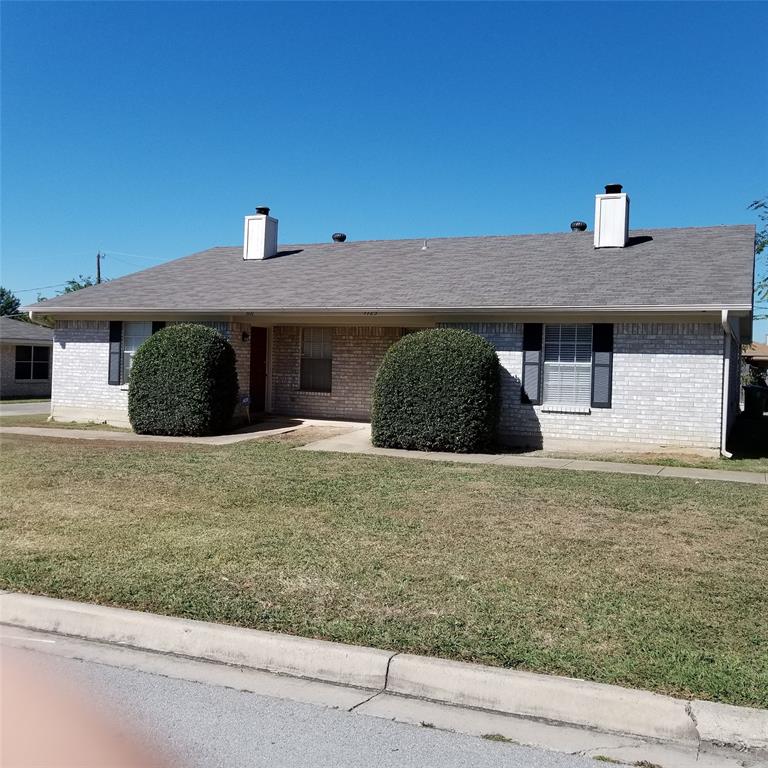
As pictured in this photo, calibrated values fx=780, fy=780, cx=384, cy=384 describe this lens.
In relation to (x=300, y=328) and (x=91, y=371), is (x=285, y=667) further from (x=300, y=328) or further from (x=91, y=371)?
(x=91, y=371)

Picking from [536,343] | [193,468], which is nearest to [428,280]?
[536,343]

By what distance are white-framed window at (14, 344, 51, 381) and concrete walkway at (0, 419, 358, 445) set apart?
48.4 ft

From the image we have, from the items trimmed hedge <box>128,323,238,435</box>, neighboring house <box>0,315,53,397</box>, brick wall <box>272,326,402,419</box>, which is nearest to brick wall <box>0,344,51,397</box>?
neighboring house <box>0,315,53,397</box>

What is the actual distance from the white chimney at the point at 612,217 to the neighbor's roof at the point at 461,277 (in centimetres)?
31

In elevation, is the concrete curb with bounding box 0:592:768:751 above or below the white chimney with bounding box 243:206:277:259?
below

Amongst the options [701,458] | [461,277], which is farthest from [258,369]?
[701,458]

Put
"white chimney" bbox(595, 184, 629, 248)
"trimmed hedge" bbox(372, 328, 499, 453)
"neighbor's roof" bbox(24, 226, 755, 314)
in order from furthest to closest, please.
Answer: "white chimney" bbox(595, 184, 629, 248) → "neighbor's roof" bbox(24, 226, 755, 314) → "trimmed hedge" bbox(372, 328, 499, 453)

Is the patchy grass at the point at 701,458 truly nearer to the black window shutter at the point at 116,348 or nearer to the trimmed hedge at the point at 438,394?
the trimmed hedge at the point at 438,394

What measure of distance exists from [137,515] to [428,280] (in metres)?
9.91

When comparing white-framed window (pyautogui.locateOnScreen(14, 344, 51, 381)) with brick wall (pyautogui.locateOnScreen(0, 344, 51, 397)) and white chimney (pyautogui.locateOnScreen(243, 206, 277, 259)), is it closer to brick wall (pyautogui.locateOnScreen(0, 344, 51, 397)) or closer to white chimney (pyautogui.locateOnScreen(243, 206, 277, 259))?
brick wall (pyautogui.locateOnScreen(0, 344, 51, 397))

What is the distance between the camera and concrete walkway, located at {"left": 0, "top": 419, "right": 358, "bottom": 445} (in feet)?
48.0

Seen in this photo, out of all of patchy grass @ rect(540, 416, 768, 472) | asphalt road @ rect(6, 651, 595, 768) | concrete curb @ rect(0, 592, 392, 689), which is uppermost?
patchy grass @ rect(540, 416, 768, 472)

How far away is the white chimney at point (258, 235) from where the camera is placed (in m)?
20.9

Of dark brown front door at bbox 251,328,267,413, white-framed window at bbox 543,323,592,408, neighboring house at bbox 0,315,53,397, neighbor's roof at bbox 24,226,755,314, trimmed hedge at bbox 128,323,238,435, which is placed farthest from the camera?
neighboring house at bbox 0,315,53,397
